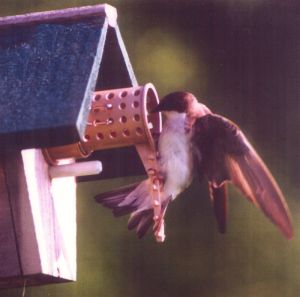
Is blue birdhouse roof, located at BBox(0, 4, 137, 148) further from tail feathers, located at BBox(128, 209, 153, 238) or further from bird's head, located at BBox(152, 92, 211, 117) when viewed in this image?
tail feathers, located at BBox(128, 209, 153, 238)

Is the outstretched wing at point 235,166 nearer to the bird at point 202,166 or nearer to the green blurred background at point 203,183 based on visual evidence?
the bird at point 202,166

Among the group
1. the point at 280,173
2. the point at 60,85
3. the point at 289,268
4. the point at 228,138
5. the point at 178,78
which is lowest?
the point at 289,268

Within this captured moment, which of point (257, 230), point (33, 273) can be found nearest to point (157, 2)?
point (257, 230)

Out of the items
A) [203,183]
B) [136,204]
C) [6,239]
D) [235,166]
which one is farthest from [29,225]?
[203,183]

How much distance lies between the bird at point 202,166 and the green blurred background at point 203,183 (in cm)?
117

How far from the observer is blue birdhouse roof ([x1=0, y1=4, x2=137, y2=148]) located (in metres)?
1.36

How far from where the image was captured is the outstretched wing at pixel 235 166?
1.53 metres

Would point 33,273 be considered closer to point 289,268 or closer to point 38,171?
point 38,171

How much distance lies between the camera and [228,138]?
62.9 inches

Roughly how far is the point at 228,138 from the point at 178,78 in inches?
53.7

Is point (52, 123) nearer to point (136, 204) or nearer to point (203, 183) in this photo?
point (136, 204)

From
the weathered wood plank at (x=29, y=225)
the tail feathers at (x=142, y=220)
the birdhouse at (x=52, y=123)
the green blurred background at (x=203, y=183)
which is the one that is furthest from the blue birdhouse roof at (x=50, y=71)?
the green blurred background at (x=203, y=183)

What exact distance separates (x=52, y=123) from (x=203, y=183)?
1527mm

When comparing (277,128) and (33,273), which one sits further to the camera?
(277,128)
